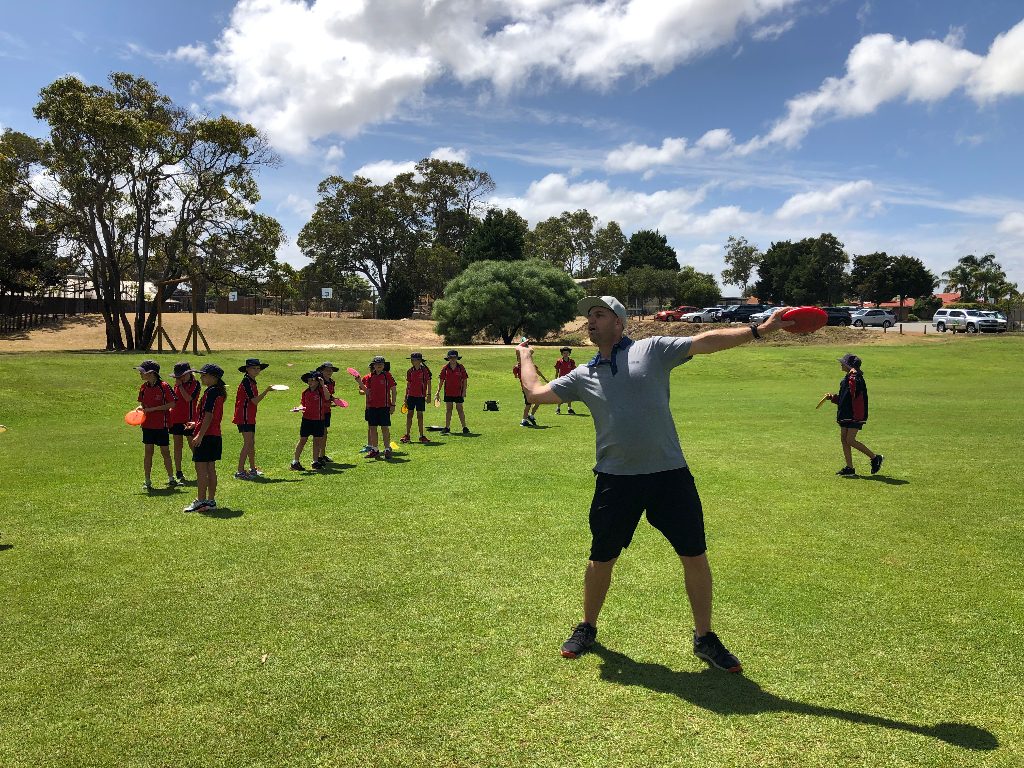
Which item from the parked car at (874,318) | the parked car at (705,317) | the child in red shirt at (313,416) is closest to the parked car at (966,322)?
the parked car at (874,318)

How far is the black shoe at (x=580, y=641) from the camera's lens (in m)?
5.12

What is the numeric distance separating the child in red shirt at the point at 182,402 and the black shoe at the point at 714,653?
8.12 meters

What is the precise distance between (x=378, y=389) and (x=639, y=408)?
32.6ft

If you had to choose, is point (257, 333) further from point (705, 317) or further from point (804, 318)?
point (804, 318)

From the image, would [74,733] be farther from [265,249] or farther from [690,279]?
[690,279]

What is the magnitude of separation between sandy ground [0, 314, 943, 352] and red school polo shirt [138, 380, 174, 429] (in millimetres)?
36956

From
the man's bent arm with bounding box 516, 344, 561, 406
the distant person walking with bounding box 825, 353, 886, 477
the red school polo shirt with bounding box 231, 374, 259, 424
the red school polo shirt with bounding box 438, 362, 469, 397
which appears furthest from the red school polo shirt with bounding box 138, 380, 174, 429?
the distant person walking with bounding box 825, 353, 886, 477

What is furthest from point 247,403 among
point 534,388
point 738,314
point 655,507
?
point 738,314

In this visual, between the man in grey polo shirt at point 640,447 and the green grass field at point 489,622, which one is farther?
the man in grey polo shirt at point 640,447

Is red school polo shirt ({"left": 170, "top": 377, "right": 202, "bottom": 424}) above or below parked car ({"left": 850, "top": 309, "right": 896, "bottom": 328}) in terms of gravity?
below

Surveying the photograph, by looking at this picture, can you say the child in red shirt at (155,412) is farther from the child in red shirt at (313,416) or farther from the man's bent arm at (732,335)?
the man's bent arm at (732,335)

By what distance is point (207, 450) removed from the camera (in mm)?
9445

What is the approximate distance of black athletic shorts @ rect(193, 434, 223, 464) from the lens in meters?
9.33

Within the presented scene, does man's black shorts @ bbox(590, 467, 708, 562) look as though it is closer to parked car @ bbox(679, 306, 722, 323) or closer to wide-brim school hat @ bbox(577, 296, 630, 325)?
wide-brim school hat @ bbox(577, 296, 630, 325)
